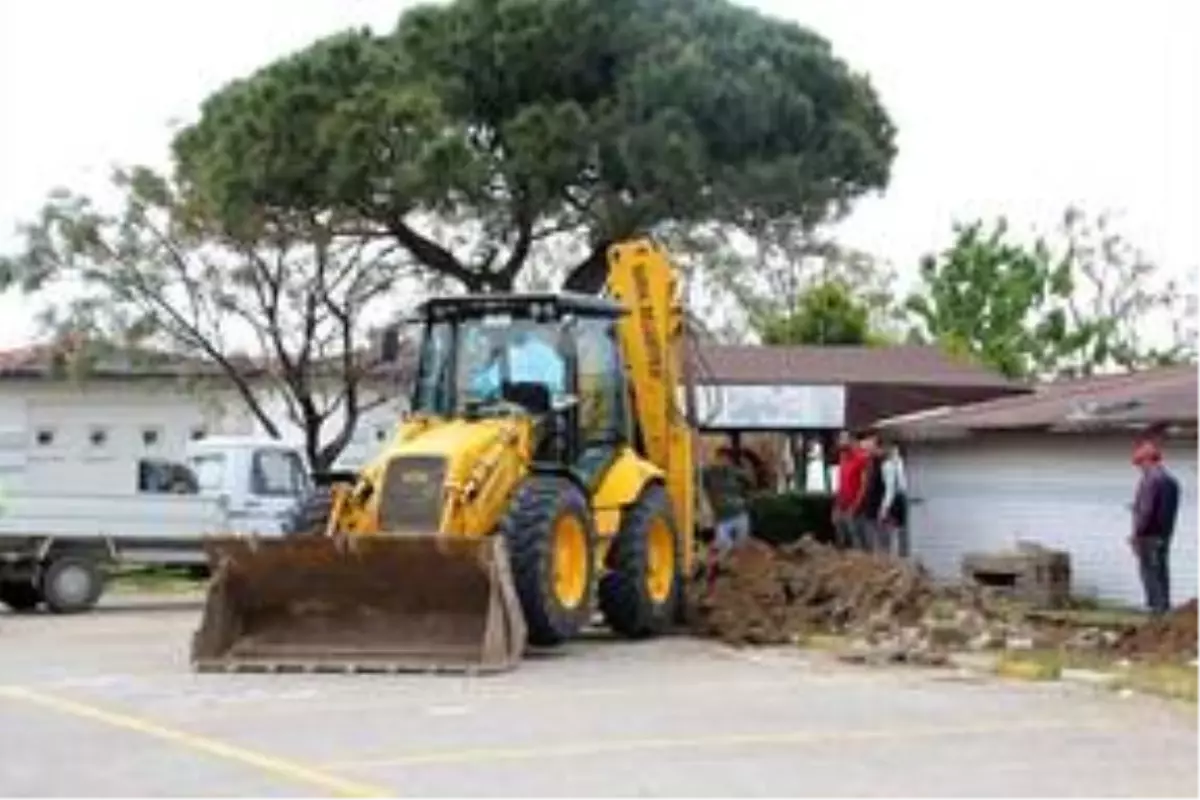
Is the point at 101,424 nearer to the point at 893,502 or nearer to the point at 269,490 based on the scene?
the point at 269,490

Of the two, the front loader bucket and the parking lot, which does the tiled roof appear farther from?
the front loader bucket

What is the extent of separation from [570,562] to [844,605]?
334cm

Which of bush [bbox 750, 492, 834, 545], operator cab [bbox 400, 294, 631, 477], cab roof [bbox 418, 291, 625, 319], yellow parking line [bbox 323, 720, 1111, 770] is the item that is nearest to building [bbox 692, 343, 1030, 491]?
bush [bbox 750, 492, 834, 545]

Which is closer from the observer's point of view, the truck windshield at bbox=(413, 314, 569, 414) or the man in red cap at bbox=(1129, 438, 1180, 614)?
the truck windshield at bbox=(413, 314, 569, 414)

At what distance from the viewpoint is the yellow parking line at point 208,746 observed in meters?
11.7

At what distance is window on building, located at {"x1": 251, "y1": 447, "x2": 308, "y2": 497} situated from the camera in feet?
102

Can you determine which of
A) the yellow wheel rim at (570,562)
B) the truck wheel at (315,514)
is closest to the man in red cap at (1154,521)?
the yellow wheel rim at (570,562)

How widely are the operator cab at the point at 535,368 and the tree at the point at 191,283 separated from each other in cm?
1870

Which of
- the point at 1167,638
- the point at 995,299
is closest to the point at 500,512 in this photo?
the point at 1167,638

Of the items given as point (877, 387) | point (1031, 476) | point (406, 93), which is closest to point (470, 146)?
point (406, 93)

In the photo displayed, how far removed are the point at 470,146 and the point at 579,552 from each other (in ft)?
52.6

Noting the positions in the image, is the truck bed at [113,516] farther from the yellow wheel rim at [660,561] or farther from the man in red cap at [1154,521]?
the man in red cap at [1154,521]

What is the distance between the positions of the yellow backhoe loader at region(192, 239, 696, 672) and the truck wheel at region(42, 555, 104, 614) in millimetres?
7765

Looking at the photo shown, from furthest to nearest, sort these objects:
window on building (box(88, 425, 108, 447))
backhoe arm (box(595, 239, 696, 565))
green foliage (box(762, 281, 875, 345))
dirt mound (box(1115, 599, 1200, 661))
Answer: window on building (box(88, 425, 108, 447)) → green foliage (box(762, 281, 875, 345)) → backhoe arm (box(595, 239, 696, 565)) → dirt mound (box(1115, 599, 1200, 661))
